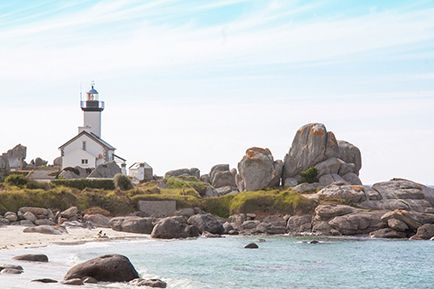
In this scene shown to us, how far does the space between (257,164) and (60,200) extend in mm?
24039

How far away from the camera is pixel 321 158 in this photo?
276ft

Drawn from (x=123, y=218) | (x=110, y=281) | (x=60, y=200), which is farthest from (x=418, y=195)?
(x=110, y=281)

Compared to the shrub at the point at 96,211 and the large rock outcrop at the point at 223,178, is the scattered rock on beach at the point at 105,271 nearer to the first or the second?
the shrub at the point at 96,211

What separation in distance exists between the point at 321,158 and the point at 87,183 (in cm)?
2659

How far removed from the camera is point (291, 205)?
72625 millimetres

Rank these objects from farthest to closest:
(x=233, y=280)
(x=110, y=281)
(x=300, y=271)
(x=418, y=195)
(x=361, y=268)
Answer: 1. (x=418, y=195)
2. (x=361, y=268)
3. (x=300, y=271)
4. (x=233, y=280)
5. (x=110, y=281)

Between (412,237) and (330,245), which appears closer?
(330,245)

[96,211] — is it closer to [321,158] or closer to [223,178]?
[223,178]

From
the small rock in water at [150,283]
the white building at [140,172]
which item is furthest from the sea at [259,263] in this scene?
the white building at [140,172]

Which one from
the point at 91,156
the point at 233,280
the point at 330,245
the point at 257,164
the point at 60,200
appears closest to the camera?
the point at 233,280

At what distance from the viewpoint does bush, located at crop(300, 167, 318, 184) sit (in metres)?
81.9

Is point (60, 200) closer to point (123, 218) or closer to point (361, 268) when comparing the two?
point (123, 218)

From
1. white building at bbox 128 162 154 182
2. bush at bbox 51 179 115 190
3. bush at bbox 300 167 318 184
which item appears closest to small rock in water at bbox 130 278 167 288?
bush at bbox 51 179 115 190

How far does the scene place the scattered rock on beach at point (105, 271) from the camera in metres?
33.5
